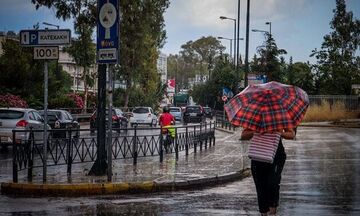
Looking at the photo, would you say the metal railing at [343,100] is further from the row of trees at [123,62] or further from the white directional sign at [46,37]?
the white directional sign at [46,37]

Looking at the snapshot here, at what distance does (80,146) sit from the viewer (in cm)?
1477

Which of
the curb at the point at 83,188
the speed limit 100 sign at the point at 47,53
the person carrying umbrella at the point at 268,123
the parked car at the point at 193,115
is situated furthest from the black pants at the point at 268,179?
the parked car at the point at 193,115

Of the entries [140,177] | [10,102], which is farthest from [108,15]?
[10,102]

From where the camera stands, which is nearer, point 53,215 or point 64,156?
point 53,215

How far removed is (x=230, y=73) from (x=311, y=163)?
141ft

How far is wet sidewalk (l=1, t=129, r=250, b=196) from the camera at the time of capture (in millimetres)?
11648

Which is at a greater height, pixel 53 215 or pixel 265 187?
pixel 265 187

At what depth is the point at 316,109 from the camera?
5312 centimetres

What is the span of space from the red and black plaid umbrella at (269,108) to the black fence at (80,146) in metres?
5.95

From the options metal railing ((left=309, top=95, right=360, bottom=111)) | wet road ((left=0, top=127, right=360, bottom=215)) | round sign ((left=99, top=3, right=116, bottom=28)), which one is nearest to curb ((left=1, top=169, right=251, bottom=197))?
wet road ((left=0, top=127, right=360, bottom=215))

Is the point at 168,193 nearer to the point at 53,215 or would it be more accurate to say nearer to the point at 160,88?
the point at 53,215

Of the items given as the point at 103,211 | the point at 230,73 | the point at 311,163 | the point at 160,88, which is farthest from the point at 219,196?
the point at 160,88

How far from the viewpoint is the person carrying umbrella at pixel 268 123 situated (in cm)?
743

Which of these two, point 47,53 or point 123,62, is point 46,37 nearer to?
point 47,53
